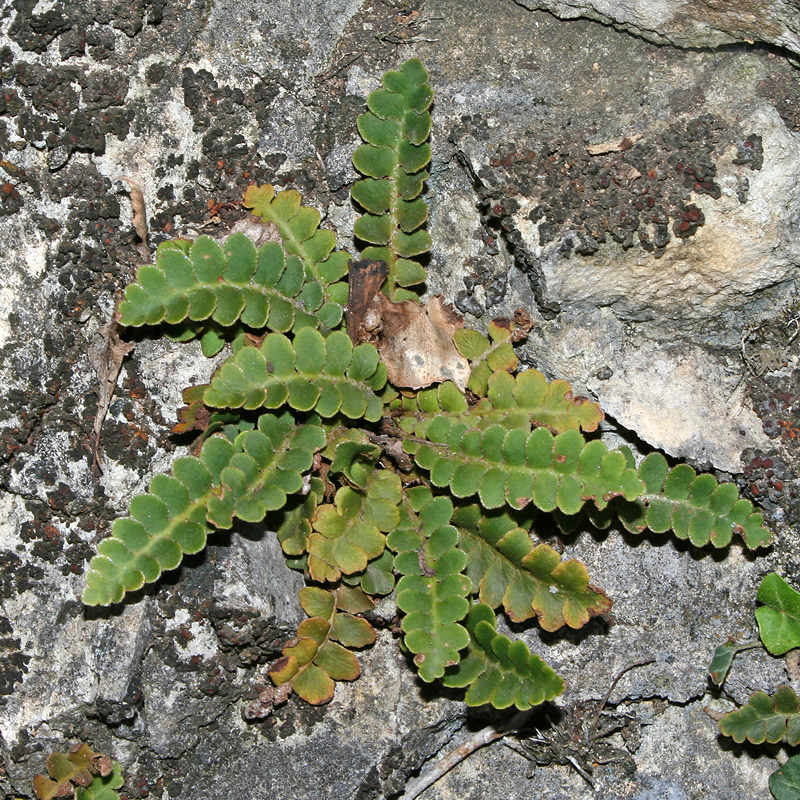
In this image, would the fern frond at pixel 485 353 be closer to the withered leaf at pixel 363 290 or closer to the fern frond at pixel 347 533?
the withered leaf at pixel 363 290

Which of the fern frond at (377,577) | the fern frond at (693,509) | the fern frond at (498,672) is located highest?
the fern frond at (693,509)

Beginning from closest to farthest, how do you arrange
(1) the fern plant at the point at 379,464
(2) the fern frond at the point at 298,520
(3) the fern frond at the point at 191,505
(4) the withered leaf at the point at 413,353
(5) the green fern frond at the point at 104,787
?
(3) the fern frond at the point at 191,505 < (1) the fern plant at the point at 379,464 < (5) the green fern frond at the point at 104,787 < (2) the fern frond at the point at 298,520 < (4) the withered leaf at the point at 413,353

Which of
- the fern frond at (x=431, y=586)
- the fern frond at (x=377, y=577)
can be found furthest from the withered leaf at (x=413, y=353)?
the fern frond at (x=377, y=577)

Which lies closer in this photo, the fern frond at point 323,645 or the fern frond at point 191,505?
the fern frond at point 191,505

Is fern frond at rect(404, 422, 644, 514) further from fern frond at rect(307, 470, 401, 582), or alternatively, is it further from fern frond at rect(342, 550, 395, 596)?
fern frond at rect(342, 550, 395, 596)

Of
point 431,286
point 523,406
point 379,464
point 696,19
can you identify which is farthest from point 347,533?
point 696,19

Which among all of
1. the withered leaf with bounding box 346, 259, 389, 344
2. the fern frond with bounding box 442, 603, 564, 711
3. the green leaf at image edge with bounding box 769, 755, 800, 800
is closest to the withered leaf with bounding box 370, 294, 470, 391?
the withered leaf with bounding box 346, 259, 389, 344

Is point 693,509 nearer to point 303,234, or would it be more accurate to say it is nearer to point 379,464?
point 379,464
